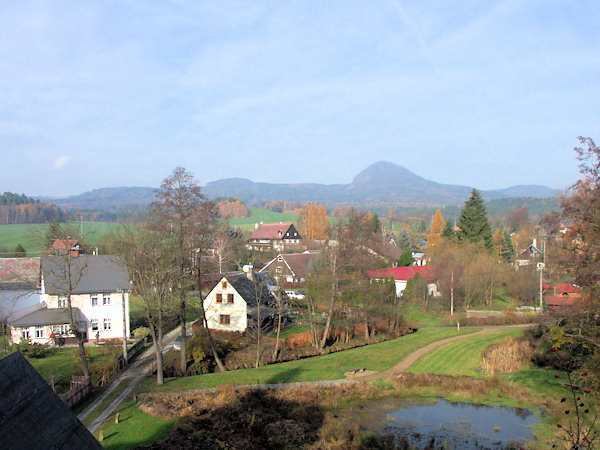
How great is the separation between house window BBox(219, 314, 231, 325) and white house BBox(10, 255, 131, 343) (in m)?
6.99

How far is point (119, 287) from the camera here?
116 feet

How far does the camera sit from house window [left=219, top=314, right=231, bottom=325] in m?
36.6

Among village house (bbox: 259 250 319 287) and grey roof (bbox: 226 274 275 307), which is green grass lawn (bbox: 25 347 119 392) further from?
village house (bbox: 259 250 319 287)

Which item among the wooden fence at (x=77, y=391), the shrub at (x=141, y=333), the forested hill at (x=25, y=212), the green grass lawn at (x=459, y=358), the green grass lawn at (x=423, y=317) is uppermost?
the forested hill at (x=25, y=212)

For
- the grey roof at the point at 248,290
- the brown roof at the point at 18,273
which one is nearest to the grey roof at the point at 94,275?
the brown roof at the point at 18,273

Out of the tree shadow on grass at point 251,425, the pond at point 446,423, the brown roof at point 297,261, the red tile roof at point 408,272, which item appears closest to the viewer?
the tree shadow on grass at point 251,425

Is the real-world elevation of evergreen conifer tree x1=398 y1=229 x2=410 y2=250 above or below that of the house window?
above

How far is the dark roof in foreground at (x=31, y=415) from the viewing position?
28.7 feet

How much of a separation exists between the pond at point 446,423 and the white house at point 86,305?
65.8 ft

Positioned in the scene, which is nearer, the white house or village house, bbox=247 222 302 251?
the white house

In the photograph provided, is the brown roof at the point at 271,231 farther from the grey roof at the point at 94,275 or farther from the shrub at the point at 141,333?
the shrub at the point at 141,333

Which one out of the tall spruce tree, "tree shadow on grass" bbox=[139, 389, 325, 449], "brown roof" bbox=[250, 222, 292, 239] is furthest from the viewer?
"brown roof" bbox=[250, 222, 292, 239]

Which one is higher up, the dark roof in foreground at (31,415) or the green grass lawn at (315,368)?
the dark roof in foreground at (31,415)

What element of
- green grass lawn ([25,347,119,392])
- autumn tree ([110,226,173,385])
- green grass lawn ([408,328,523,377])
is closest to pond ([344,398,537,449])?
green grass lawn ([408,328,523,377])
